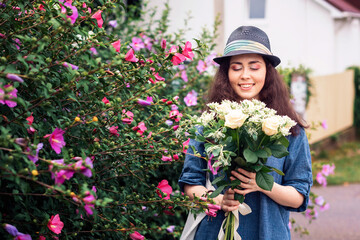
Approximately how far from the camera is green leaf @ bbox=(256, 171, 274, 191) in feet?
6.56

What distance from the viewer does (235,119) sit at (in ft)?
6.24

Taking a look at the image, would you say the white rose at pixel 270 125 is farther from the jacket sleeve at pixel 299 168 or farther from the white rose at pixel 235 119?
the jacket sleeve at pixel 299 168

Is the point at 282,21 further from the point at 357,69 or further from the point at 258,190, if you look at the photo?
the point at 258,190

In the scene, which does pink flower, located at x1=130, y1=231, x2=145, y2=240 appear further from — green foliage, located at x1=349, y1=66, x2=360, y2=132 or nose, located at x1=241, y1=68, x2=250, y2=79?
green foliage, located at x1=349, y1=66, x2=360, y2=132

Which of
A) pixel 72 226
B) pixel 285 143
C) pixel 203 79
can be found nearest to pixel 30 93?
pixel 72 226

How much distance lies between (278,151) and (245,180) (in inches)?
7.4

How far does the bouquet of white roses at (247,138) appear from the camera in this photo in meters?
1.91

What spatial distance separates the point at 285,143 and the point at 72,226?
103 centimetres

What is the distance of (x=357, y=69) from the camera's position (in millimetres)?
14445

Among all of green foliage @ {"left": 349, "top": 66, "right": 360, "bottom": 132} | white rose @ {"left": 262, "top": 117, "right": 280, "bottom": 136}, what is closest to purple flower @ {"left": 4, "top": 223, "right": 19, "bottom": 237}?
white rose @ {"left": 262, "top": 117, "right": 280, "bottom": 136}

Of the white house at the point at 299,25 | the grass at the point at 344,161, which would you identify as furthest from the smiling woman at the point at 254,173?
the grass at the point at 344,161

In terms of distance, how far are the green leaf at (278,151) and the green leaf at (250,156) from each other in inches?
3.8

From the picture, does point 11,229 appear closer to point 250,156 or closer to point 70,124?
point 70,124

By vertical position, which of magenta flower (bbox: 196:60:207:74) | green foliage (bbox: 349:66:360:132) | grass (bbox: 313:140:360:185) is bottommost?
grass (bbox: 313:140:360:185)
